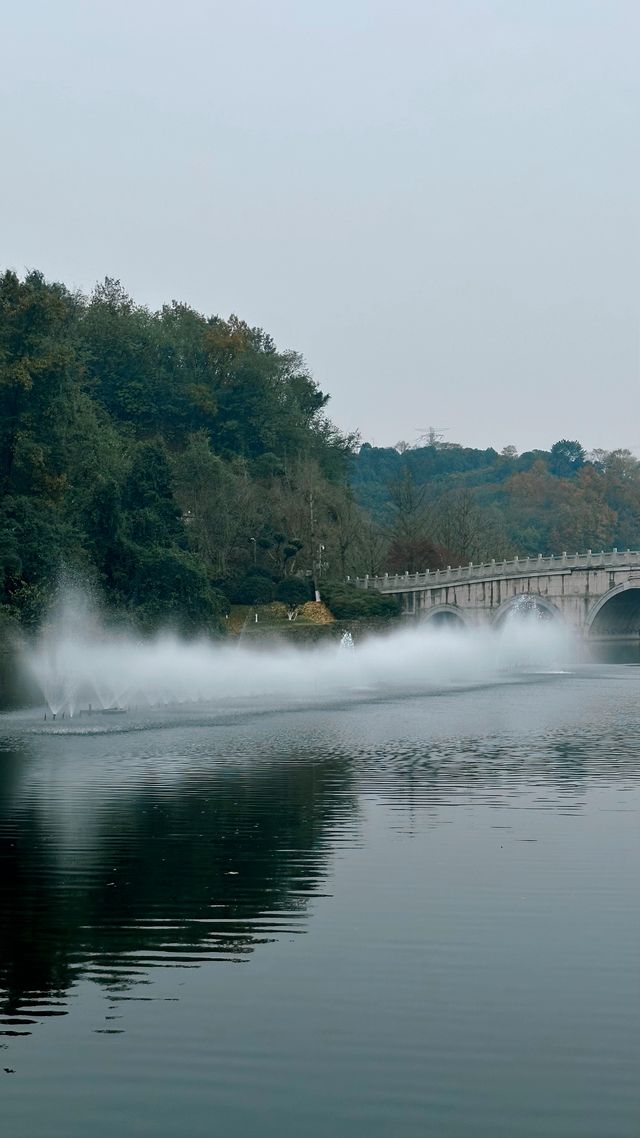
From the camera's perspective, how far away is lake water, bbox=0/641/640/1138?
13.2 meters

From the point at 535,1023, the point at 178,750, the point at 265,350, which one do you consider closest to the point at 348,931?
the point at 535,1023

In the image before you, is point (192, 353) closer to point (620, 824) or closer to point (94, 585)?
point (94, 585)

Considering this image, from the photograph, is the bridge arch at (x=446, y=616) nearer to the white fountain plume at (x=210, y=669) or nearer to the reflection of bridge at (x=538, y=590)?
the reflection of bridge at (x=538, y=590)

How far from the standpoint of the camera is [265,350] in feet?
569

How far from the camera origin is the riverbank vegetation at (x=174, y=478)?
3371 inches

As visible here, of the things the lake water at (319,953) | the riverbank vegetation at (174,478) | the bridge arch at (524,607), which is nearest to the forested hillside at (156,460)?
the riverbank vegetation at (174,478)

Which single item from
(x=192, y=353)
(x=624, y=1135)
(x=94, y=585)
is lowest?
(x=624, y=1135)

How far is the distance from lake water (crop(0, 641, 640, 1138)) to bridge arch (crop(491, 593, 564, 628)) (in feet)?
347

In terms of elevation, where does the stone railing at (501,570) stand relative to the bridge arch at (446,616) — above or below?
above

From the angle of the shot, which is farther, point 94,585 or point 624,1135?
point 94,585

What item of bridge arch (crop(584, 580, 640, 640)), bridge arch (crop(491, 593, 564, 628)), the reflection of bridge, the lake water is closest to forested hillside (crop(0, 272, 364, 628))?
the reflection of bridge

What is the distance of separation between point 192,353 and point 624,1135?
490 ft

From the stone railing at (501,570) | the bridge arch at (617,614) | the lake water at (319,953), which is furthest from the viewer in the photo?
the bridge arch at (617,614)

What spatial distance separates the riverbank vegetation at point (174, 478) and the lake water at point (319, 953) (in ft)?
153
